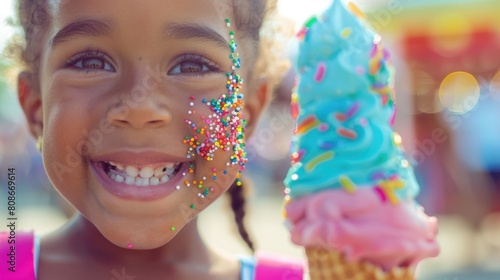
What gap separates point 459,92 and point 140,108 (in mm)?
6389

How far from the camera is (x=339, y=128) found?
1.89 m

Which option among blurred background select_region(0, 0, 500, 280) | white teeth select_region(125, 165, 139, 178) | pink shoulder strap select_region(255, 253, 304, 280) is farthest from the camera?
blurred background select_region(0, 0, 500, 280)

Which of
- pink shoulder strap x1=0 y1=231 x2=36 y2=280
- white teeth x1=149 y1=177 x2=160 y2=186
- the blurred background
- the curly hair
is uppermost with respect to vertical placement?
the blurred background

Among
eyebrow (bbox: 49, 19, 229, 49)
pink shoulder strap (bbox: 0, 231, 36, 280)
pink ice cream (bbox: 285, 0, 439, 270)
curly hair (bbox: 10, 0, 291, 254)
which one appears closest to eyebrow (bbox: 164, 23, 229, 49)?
eyebrow (bbox: 49, 19, 229, 49)

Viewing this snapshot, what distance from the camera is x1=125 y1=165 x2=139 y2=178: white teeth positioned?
2.14m

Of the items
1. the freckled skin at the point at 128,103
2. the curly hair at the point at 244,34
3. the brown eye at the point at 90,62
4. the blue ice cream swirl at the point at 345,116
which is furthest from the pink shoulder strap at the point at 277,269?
the brown eye at the point at 90,62

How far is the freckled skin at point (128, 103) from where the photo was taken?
2.08 meters

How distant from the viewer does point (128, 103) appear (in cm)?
204

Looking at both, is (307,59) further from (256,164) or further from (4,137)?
(256,164)

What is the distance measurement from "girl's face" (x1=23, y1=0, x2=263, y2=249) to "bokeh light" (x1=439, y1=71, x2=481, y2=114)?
19.8 feet

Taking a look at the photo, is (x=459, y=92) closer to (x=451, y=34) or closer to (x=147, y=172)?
(x=451, y=34)

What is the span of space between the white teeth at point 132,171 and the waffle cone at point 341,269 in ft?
2.13

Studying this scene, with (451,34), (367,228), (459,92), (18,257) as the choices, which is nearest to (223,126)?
(367,228)

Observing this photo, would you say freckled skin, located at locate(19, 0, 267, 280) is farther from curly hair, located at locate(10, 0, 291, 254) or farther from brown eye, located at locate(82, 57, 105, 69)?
curly hair, located at locate(10, 0, 291, 254)
